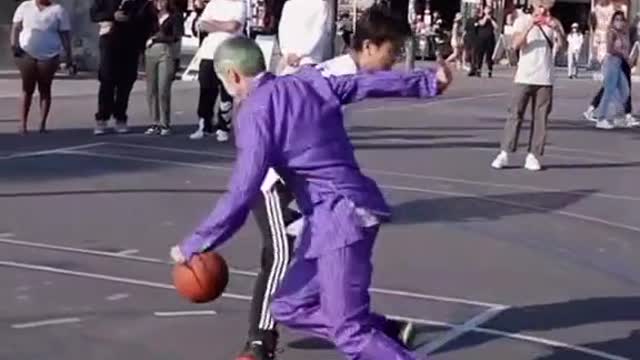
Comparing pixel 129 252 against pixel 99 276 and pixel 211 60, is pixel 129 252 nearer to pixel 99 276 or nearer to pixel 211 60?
pixel 99 276

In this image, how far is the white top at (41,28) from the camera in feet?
53.0

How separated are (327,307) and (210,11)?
9.59 m

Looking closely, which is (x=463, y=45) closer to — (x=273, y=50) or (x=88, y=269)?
(x=273, y=50)

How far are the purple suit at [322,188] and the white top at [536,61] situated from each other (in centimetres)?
843

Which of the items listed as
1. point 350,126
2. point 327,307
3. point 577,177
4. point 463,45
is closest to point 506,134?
point 577,177

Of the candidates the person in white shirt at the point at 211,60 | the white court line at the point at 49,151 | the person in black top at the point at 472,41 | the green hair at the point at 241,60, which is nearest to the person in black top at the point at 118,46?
the person in white shirt at the point at 211,60

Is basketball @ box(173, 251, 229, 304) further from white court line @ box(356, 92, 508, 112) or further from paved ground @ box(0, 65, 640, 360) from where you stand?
white court line @ box(356, 92, 508, 112)

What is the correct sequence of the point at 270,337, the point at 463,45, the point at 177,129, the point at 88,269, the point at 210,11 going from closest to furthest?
1. the point at 270,337
2. the point at 88,269
3. the point at 210,11
4. the point at 177,129
5. the point at 463,45

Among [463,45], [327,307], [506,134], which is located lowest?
[463,45]

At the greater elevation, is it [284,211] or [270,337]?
[284,211]

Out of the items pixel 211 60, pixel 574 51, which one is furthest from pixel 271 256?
pixel 574 51

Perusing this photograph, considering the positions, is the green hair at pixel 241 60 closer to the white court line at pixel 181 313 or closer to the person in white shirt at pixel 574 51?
the white court line at pixel 181 313

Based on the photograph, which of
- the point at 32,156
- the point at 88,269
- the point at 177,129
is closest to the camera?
the point at 88,269

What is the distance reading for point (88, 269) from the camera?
892 cm
